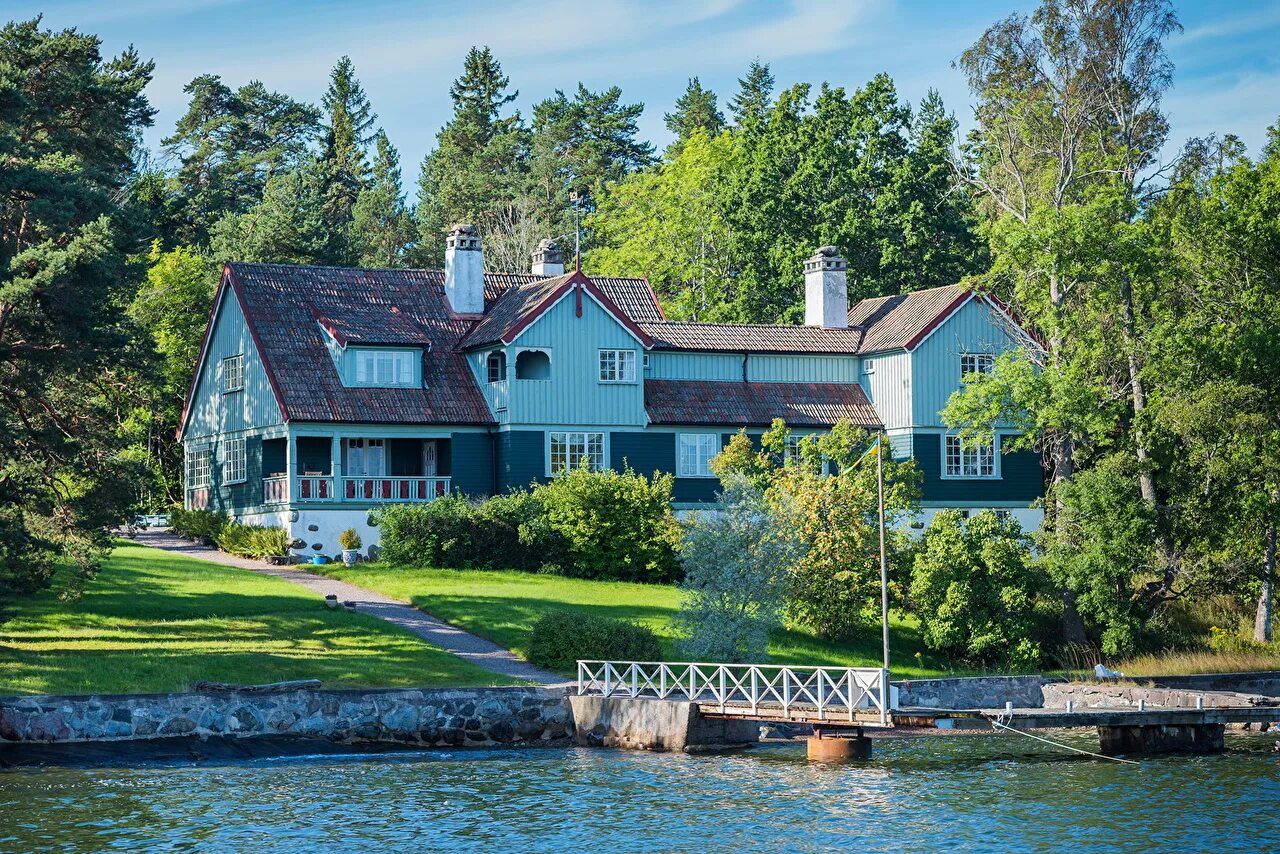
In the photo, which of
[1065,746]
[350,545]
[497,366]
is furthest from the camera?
[497,366]

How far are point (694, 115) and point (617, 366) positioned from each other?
180 ft

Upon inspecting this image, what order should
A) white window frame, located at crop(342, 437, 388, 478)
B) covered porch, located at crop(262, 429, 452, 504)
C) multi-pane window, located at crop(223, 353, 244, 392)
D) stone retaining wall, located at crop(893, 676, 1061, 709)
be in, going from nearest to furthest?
stone retaining wall, located at crop(893, 676, 1061, 709), covered porch, located at crop(262, 429, 452, 504), white window frame, located at crop(342, 437, 388, 478), multi-pane window, located at crop(223, 353, 244, 392)

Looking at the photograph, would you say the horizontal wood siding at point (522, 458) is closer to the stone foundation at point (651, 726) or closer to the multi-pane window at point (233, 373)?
the multi-pane window at point (233, 373)

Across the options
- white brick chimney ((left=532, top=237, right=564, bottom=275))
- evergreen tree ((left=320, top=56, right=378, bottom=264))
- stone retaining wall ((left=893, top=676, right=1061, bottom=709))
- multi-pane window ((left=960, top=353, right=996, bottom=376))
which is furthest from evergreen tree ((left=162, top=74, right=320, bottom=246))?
stone retaining wall ((left=893, top=676, right=1061, bottom=709))

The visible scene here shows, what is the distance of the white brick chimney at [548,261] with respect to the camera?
65125mm

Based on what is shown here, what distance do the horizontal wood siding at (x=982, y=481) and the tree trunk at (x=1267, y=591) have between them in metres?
11.6

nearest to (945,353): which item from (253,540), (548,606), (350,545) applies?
(548,606)

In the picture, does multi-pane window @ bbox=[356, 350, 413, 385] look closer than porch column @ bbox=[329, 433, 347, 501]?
No

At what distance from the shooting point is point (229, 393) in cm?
5756

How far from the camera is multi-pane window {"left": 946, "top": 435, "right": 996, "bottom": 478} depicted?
5934 centimetres

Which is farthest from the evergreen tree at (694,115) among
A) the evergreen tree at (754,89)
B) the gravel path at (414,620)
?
the gravel path at (414,620)

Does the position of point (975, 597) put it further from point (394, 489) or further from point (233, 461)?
point (233, 461)

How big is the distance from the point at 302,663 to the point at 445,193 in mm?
64947

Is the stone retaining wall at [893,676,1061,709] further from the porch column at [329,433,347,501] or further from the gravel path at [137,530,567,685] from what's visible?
the porch column at [329,433,347,501]
